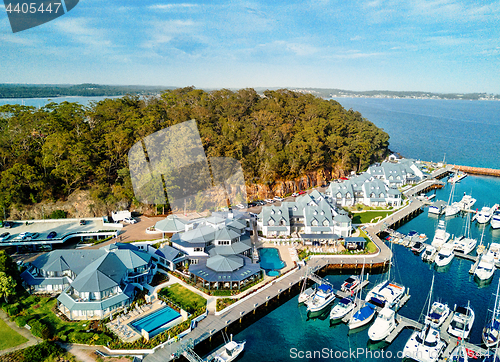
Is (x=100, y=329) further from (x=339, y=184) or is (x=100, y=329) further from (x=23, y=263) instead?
A: (x=339, y=184)

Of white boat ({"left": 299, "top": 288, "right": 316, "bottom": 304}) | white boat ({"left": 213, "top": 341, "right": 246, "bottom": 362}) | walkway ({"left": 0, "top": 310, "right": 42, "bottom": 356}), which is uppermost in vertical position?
walkway ({"left": 0, "top": 310, "right": 42, "bottom": 356})

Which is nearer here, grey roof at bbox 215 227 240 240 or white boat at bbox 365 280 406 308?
white boat at bbox 365 280 406 308

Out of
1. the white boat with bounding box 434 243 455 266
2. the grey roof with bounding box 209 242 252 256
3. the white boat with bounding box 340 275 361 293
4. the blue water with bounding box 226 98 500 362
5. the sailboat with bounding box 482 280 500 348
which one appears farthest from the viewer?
the white boat with bounding box 434 243 455 266

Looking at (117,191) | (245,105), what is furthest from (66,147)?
(245,105)

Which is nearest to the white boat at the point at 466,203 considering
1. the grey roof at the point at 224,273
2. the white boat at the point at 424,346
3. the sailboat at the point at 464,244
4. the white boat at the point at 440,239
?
the sailboat at the point at 464,244

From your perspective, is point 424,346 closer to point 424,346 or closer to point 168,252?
point 424,346

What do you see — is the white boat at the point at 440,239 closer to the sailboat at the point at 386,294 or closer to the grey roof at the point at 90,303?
the sailboat at the point at 386,294

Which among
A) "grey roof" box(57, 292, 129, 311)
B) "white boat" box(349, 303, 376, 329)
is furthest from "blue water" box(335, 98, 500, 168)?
"grey roof" box(57, 292, 129, 311)

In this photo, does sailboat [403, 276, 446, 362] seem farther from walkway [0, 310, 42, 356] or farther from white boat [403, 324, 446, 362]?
walkway [0, 310, 42, 356]
